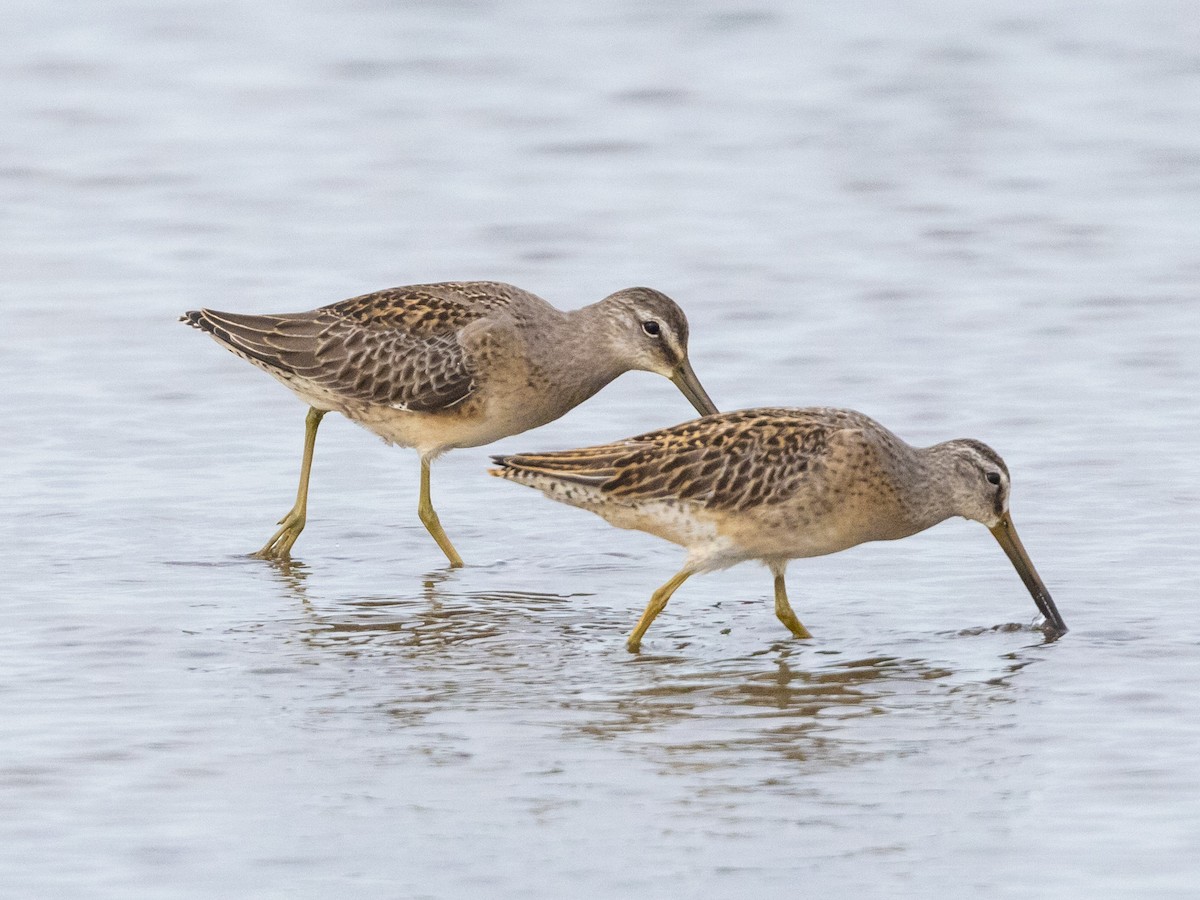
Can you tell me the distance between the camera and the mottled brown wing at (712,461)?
8.55m

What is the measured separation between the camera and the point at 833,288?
14.2m

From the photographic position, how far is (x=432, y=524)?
1009 cm

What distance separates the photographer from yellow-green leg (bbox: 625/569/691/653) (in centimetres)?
858

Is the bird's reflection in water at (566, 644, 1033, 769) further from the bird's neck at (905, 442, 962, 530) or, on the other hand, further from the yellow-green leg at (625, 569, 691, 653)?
the bird's neck at (905, 442, 962, 530)

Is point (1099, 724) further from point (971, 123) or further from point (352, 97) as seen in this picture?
point (352, 97)

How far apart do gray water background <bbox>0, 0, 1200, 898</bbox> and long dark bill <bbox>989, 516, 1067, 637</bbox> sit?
0.13m

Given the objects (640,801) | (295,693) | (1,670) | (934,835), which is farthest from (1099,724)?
(1,670)

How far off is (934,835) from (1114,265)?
8968mm

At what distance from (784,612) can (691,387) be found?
2.01 metres

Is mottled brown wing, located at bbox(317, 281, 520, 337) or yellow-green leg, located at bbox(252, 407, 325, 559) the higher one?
mottled brown wing, located at bbox(317, 281, 520, 337)

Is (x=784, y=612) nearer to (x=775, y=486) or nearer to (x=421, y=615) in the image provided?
(x=775, y=486)

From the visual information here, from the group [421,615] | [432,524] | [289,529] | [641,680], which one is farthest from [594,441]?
[641,680]

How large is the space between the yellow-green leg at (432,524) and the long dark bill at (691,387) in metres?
1.26

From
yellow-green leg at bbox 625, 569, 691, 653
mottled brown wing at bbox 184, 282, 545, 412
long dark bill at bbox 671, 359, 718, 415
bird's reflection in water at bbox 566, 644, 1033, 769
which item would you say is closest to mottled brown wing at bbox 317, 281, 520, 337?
mottled brown wing at bbox 184, 282, 545, 412
